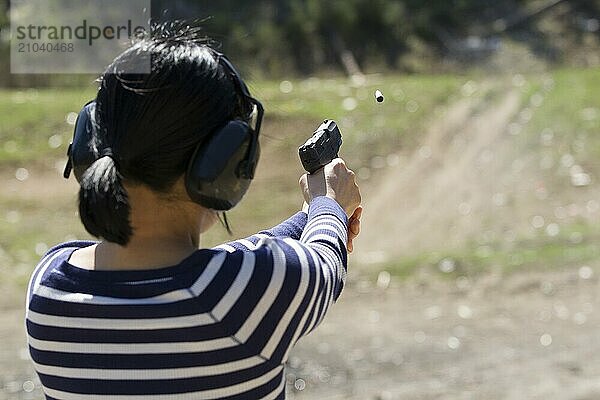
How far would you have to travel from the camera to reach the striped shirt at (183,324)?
1188 millimetres

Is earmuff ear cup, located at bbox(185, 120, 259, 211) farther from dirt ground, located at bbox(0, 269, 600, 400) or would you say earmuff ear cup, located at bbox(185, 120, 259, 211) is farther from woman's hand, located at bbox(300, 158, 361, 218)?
dirt ground, located at bbox(0, 269, 600, 400)

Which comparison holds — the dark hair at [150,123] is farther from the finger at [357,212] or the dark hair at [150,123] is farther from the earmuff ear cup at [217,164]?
the finger at [357,212]

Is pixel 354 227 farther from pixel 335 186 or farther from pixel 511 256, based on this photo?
pixel 511 256

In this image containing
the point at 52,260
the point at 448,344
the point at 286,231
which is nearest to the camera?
the point at 52,260

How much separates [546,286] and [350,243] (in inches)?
210

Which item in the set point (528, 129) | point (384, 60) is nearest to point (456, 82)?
point (528, 129)

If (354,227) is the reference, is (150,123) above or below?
above

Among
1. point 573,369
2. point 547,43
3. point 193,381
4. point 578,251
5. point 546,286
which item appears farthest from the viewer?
point 547,43

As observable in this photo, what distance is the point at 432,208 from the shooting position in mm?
8555

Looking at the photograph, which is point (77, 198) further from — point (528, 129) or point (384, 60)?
point (384, 60)

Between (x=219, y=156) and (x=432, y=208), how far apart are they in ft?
24.5

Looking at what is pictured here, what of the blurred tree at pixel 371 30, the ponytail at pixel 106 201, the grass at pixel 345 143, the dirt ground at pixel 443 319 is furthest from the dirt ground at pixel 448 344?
the blurred tree at pixel 371 30

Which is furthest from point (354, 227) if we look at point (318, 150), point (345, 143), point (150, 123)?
point (345, 143)

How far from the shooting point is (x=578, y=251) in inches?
278
